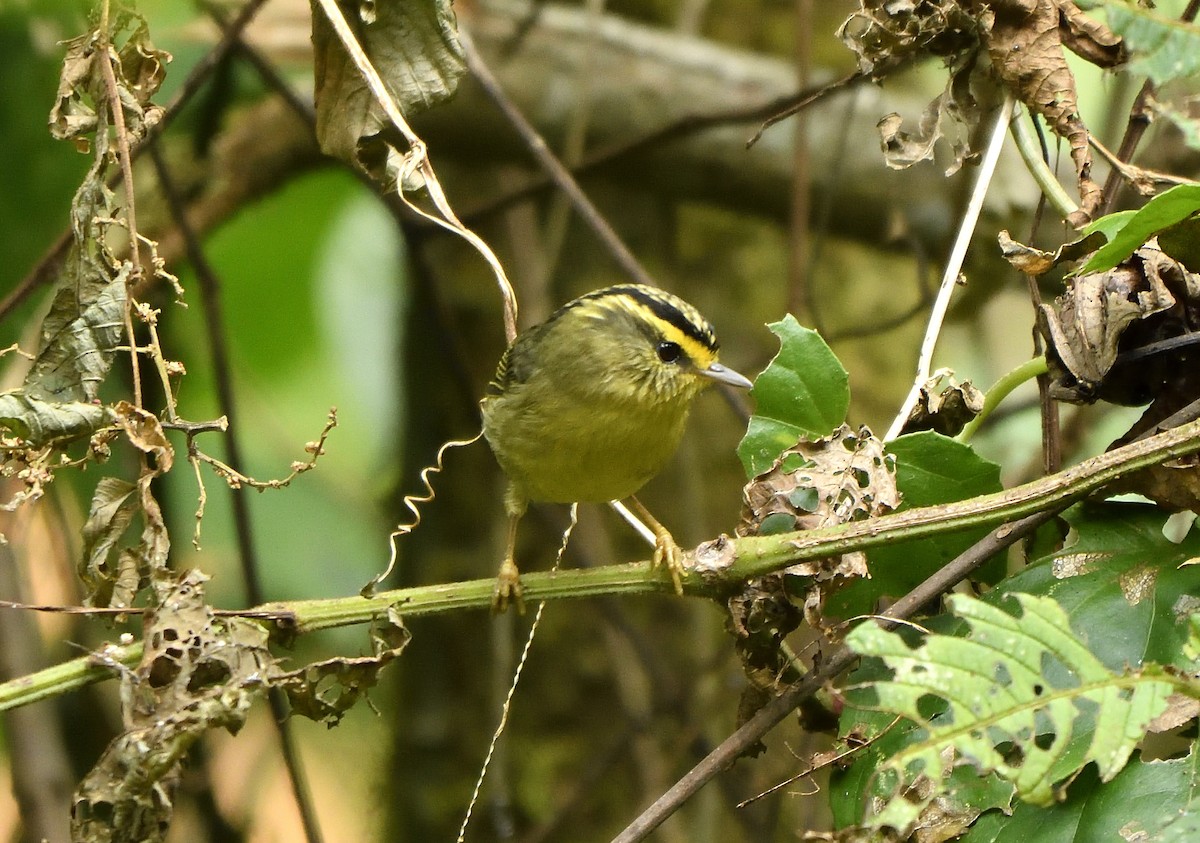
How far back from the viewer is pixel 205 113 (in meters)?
4.05

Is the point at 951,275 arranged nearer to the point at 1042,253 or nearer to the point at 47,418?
the point at 1042,253

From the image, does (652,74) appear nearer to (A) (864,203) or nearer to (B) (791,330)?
(A) (864,203)

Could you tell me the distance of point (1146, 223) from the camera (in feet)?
5.45

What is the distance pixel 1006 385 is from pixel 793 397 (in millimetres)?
338

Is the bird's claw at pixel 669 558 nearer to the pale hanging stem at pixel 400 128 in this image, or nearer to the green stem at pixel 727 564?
the green stem at pixel 727 564

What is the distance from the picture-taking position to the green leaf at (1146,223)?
1.62m

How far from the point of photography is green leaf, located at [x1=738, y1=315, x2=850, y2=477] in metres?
1.99

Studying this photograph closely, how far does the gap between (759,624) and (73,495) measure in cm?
260

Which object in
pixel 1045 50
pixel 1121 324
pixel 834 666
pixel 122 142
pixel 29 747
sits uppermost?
pixel 122 142

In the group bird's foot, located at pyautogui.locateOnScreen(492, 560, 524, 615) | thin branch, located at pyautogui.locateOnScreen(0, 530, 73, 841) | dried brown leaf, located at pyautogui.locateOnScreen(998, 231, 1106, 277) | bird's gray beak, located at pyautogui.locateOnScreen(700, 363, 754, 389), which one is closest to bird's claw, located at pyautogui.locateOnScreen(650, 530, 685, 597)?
bird's foot, located at pyautogui.locateOnScreen(492, 560, 524, 615)

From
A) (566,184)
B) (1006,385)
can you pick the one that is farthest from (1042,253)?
(566,184)

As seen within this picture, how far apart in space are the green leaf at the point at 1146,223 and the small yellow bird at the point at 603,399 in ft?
3.26

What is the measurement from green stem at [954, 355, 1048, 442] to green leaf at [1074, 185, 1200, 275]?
8.2 inches

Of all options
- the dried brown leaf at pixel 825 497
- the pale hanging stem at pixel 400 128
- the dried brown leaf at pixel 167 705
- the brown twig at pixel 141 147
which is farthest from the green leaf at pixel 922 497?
the brown twig at pixel 141 147
